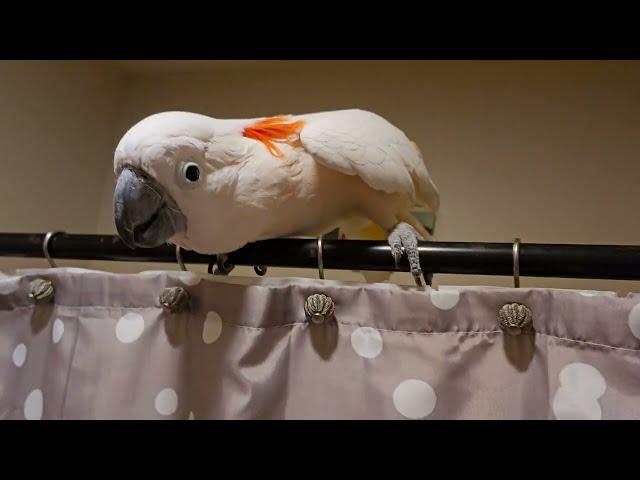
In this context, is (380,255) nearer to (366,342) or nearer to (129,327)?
(366,342)

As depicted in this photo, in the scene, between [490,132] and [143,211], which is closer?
[143,211]

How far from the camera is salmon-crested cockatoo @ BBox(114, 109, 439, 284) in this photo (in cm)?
60

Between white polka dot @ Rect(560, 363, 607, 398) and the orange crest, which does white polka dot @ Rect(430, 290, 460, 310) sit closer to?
white polka dot @ Rect(560, 363, 607, 398)

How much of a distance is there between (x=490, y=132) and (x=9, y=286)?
1.17 m

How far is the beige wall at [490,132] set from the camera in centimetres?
114

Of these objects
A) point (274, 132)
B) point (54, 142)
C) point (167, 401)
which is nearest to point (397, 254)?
point (274, 132)

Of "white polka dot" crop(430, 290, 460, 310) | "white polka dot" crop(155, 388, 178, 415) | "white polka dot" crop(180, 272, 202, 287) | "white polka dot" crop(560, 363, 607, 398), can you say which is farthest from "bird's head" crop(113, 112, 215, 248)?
"white polka dot" crop(560, 363, 607, 398)

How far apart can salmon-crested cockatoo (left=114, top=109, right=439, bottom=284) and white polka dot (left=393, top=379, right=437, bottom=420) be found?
0.15 meters

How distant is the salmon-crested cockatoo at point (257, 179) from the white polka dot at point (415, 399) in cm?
15

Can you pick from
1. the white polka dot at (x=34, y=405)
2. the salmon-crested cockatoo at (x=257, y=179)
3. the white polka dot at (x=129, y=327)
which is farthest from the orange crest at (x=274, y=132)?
the white polka dot at (x=34, y=405)

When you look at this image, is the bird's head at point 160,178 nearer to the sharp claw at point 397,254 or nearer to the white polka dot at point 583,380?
the sharp claw at point 397,254

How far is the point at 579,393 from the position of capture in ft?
1.77
